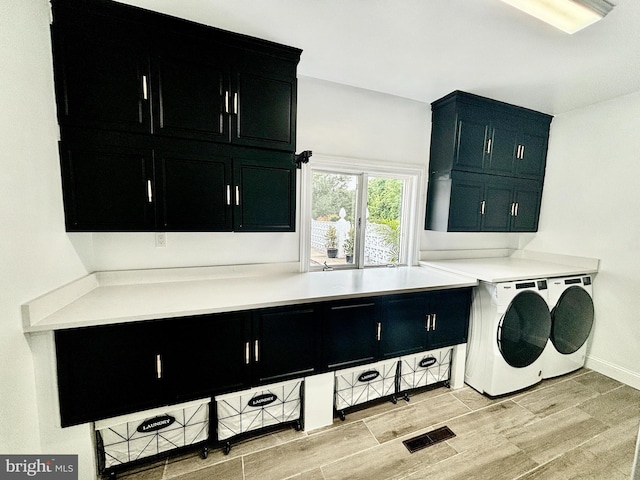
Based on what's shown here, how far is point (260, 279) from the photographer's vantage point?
2.15 m

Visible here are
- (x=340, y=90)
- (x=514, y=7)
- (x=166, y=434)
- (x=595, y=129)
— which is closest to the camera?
(x=514, y=7)

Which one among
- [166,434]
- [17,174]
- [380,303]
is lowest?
[166,434]

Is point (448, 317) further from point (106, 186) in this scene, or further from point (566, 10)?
point (106, 186)

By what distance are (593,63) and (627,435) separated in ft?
8.93

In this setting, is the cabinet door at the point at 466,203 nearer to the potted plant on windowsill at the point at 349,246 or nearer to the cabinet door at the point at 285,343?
the potted plant on windowsill at the point at 349,246

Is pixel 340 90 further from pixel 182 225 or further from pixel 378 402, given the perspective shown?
pixel 378 402

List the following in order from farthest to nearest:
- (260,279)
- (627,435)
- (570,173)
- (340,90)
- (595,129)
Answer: (570,173)
(595,129)
(340,90)
(260,279)
(627,435)

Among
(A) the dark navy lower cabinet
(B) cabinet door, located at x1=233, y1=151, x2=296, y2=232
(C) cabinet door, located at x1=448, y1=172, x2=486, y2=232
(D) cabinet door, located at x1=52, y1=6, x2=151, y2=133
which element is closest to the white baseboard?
(C) cabinet door, located at x1=448, y1=172, x2=486, y2=232

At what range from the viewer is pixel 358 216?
2.71 meters

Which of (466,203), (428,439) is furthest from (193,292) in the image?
(466,203)

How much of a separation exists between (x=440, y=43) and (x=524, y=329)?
7.71 feet

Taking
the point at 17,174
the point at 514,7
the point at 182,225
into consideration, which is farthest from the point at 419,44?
the point at 17,174

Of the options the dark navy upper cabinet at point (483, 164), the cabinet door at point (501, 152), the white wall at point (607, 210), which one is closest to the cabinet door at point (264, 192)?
the dark navy upper cabinet at point (483, 164)

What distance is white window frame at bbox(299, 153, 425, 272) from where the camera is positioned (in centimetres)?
236
